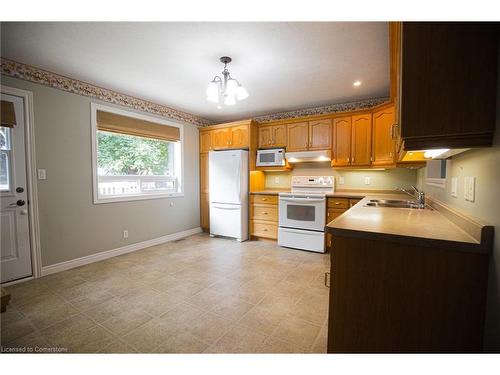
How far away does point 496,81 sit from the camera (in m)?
0.85

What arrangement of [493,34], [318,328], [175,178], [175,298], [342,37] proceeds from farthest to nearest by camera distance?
[175,178] < [175,298] < [342,37] < [318,328] < [493,34]

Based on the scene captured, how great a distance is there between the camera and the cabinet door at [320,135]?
362cm

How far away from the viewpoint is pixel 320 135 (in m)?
3.69

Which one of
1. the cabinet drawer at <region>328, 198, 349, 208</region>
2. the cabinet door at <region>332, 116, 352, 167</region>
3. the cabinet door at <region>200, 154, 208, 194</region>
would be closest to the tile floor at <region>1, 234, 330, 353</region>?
the cabinet drawer at <region>328, 198, 349, 208</region>

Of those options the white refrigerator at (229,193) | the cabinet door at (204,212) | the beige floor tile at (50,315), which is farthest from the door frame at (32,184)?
the cabinet door at (204,212)

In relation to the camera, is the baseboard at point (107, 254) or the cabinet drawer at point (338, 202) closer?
the baseboard at point (107, 254)

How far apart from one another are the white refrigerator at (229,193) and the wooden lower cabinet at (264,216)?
0.13 m

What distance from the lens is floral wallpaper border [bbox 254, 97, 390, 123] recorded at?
3.54m

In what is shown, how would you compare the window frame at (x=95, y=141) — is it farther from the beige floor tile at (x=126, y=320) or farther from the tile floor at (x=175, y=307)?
the beige floor tile at (x=126, y=320)

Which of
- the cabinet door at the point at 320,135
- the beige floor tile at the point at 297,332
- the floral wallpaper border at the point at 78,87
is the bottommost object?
the beige floor tile at the point at 297,332
